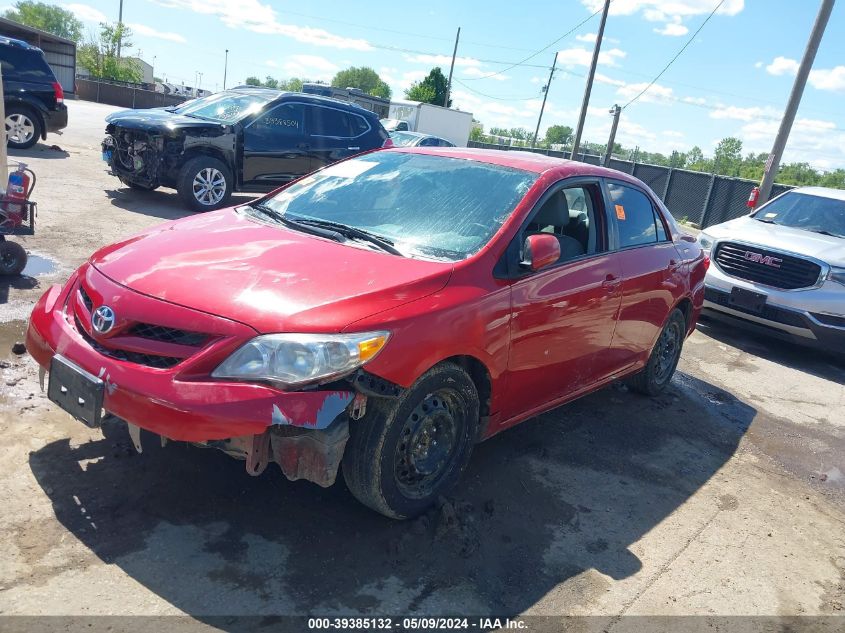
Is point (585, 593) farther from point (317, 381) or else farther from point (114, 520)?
point (114, 520)

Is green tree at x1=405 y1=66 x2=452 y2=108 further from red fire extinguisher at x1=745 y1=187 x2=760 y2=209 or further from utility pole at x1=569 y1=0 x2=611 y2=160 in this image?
red fire extinguisher at x1=745 y1=187 x2=760 y2=209

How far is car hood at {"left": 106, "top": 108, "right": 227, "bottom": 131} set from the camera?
9484mm

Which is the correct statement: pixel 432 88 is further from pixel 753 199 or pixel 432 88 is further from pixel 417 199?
pixel 417 199

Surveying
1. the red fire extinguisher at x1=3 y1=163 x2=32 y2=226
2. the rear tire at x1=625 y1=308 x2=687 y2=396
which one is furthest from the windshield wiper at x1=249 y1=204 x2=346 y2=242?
the rear tire at x1=625 y1=308 x2=687 y2=396

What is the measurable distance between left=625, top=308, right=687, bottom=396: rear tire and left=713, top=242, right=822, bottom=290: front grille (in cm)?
259

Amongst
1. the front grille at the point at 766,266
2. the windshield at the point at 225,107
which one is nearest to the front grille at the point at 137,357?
the front grille at the point at 766,266

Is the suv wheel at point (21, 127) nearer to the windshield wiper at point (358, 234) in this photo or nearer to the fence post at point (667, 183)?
the windshield wiper at point (358, 234)

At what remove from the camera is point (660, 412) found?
5406 mm

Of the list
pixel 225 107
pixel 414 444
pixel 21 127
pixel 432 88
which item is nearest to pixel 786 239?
pixel 414 444

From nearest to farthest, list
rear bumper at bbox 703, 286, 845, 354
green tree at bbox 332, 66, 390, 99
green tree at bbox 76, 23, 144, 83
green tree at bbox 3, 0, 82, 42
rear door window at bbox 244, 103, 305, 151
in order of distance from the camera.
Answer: rear bumper at bbox 703, 286, 845, 354
rear door window at bbox 244, 103, 305, 151
green tree at bbox 76, 23, 144, 83
green tree at bbox 3, 0, 82, 42
green tree at bbox 332, 66, 390, 99

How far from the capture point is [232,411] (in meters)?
2.60

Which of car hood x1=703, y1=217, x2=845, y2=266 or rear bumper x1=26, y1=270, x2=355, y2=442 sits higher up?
car hood x1=703, y1=217, x2=845, y2=266

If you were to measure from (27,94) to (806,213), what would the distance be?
44.3ft

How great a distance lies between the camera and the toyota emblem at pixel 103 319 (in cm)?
289
